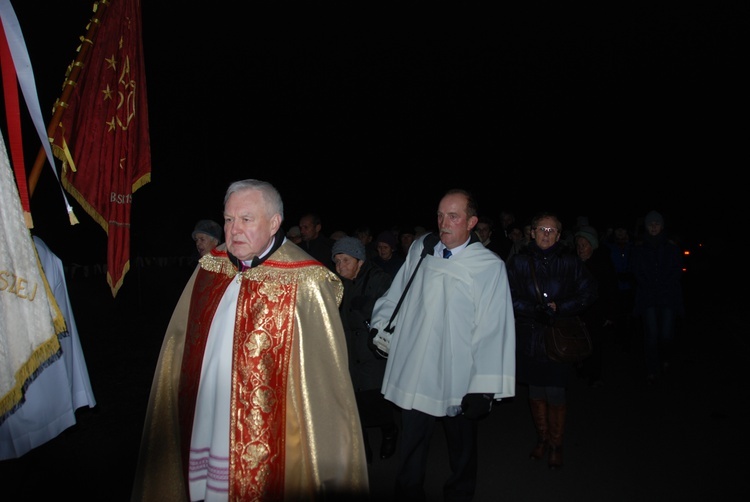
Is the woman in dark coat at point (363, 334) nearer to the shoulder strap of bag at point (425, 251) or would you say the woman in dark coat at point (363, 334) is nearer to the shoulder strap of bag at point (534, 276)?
the shoulder strap of bag at point (425, 251)

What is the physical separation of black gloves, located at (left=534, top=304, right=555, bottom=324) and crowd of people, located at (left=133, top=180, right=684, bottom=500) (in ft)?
0.05

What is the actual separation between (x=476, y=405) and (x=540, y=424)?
152 cm

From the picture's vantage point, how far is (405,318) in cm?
417

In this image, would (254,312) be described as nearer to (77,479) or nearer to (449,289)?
(449,289)

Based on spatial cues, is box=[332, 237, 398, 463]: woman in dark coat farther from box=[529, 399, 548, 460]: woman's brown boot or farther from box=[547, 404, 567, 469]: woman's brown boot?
box=[547, 404, 567, 469]: woman's brown boot

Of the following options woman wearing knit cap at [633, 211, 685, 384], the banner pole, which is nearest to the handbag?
woman wearing knit cap at [633, 211, 685, 384]

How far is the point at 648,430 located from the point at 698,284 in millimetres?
19780

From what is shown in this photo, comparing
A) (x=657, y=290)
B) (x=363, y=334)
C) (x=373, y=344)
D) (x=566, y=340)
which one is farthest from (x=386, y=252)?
(x=657, y=290)

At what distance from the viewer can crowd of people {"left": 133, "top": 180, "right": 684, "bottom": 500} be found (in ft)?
9.91

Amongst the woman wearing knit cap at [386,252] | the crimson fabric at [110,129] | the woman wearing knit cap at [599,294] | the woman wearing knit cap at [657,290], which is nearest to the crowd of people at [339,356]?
the crimson fabric at [110,129]

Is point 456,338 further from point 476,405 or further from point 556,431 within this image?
point 556,431

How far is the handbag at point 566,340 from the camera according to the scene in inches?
186

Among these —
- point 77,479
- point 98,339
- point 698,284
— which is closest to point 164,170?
point 98,339

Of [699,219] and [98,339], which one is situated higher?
[699,219]
